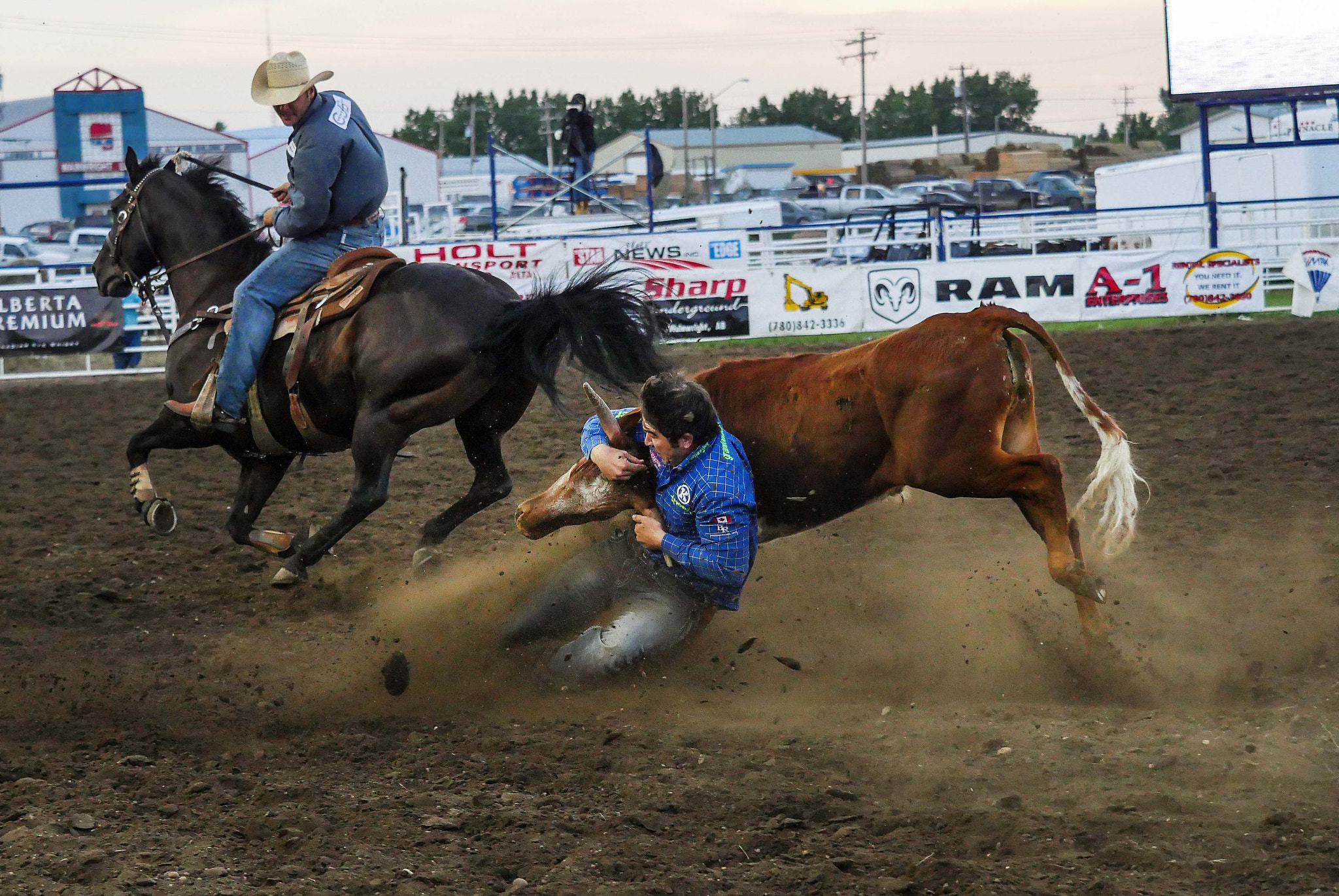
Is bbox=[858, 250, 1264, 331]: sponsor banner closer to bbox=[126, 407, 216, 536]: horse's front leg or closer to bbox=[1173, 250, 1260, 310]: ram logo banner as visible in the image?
bbox=[1173, 250, 1260, 310]: ram logo banner

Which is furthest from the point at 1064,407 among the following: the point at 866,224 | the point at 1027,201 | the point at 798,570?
the point at 1027,201

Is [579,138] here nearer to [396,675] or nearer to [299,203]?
[299,203]

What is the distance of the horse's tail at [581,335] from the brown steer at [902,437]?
39cm

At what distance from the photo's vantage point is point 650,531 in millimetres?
4199

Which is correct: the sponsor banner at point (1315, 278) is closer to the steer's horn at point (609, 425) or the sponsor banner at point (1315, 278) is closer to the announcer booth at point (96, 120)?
the steer's horn at point (609, 425)

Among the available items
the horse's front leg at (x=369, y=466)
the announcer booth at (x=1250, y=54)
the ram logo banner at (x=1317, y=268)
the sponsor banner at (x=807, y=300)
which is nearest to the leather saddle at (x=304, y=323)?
the horse's front leg at (x=369, y=466)

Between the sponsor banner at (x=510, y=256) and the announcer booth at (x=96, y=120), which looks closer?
the sponsor banner at (x=510, y=256)

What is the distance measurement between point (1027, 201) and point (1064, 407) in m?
25.8

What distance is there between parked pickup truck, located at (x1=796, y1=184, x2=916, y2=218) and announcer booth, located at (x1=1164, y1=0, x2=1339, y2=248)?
1775 cm

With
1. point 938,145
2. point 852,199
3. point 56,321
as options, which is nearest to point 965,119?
point 938,145

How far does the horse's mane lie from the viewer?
5879 mm

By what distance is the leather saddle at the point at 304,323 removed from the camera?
521cm

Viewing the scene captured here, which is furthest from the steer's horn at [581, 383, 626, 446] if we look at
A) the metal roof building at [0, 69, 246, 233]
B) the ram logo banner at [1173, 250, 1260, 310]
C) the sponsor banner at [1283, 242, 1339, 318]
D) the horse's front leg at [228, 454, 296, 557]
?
the metal roof building at [0, 69, 246, 233]

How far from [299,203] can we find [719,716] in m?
2.79
